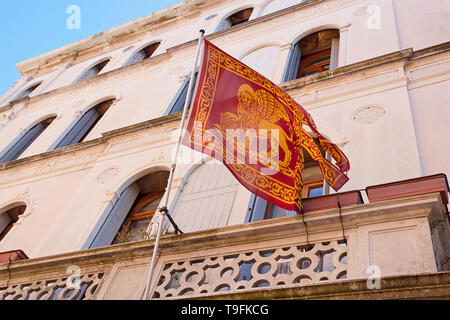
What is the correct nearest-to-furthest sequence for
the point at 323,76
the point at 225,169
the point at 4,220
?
the point at 225,169 < the point at 323,76 < the point at 4,220

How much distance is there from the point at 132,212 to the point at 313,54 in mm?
5827

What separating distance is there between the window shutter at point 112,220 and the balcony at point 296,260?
1565 millimetres

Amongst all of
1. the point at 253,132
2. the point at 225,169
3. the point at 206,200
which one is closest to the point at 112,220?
the point at 206,200

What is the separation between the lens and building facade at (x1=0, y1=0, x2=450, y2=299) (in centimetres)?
458

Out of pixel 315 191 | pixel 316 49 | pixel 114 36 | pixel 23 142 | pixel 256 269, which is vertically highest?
pixel 114 36

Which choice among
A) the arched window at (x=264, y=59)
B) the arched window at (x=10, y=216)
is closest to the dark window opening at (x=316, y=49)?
the arched window at (x=264, y=59)

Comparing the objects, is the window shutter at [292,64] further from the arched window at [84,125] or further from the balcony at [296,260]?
the arched window at [84,125]

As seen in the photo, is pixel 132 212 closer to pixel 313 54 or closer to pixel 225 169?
pixel 225 169

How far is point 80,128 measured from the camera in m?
12.9

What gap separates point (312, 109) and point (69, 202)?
497 centimetres

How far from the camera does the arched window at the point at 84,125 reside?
12.3 m

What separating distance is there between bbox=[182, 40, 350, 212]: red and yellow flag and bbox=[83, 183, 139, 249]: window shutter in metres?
3.32

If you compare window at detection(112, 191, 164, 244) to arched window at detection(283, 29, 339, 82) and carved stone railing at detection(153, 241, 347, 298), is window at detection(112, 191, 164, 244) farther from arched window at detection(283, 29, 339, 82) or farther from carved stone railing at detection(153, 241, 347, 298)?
arched window at detection(283, 29, 339, 82)
